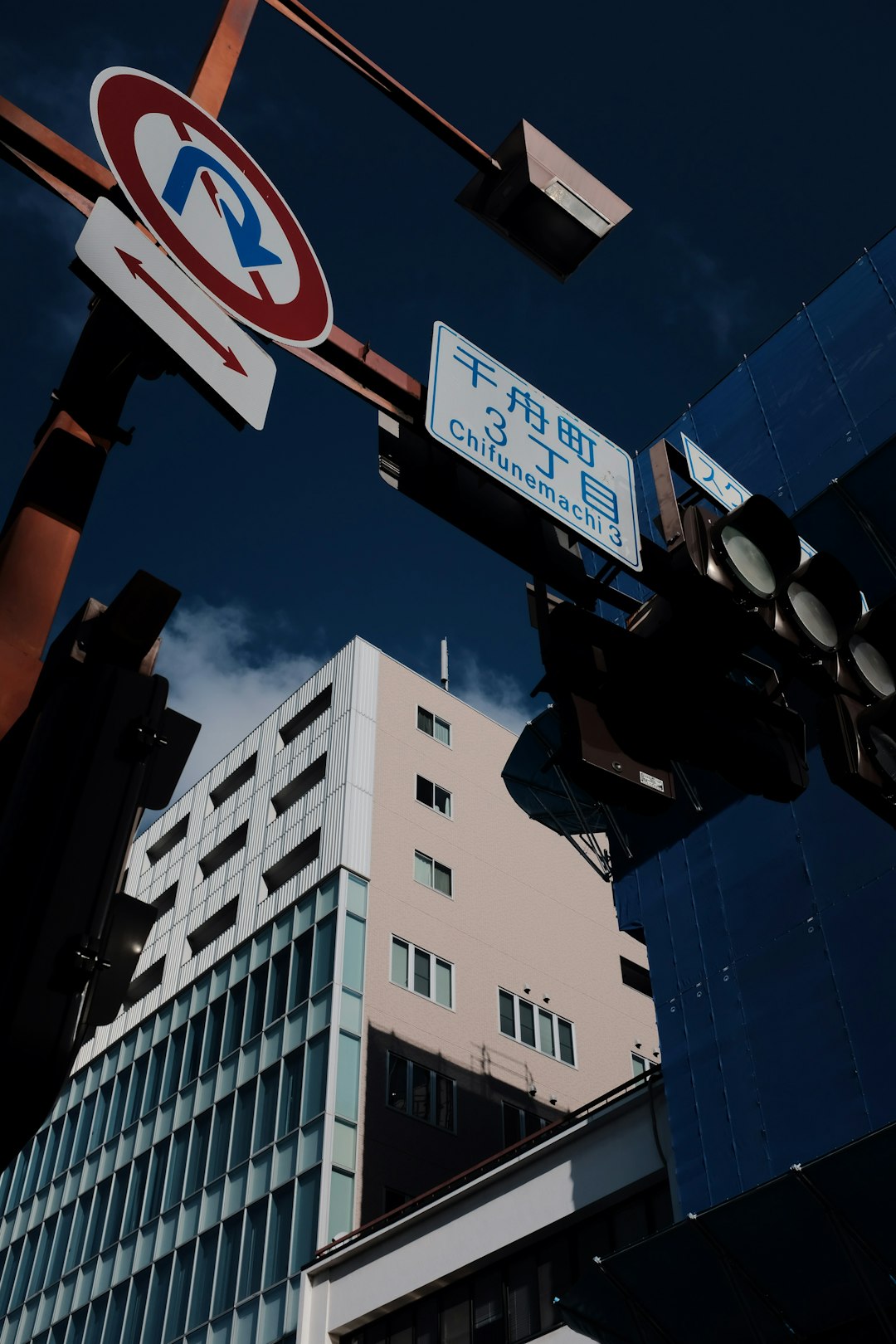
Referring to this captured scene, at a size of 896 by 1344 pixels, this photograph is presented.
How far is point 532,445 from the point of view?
16.4 feet

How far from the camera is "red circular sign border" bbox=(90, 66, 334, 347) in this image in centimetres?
404

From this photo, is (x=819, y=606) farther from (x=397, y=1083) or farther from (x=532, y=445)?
(x=397, y=1083)

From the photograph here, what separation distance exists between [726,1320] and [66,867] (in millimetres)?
18105

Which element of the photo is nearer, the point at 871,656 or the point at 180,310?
the point at 180,310

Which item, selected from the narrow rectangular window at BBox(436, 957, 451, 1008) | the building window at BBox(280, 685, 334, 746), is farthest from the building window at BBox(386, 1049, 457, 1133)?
the building window at BBox(280, 685, 334, 746)

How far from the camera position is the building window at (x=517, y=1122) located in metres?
35.4

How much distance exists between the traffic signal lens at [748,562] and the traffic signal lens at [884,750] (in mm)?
650

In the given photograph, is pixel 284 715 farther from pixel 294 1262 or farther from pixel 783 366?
pixel 783 366

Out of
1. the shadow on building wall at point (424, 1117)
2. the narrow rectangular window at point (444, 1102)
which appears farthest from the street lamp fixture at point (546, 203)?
the narrow rectangular window at point (444, 1102)

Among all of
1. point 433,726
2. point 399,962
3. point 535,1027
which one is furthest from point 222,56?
point 433,726

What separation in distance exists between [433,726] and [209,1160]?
55.0 feet

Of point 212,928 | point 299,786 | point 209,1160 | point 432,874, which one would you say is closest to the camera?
point 209,1160

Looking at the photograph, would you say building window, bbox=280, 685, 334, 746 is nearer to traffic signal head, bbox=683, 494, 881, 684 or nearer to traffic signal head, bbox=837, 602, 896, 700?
traffic signal head, bbox=837, 602, 896, 700

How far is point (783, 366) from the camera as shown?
94.0ft
